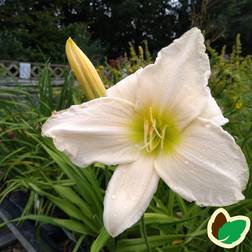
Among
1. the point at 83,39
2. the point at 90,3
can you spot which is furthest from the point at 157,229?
the point at 90,3

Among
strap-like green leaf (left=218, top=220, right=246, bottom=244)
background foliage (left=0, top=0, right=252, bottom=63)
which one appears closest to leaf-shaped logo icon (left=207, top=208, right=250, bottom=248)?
strap-like green leaf (left=218, top=220, right=246, bottom=244)

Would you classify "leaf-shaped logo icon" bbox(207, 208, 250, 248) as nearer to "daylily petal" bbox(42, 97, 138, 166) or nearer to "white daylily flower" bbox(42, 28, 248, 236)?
"white daylily flower" bbox(42, 28, 248, 236)

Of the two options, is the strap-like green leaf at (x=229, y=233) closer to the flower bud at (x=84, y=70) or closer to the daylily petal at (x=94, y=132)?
the daylily petal at (x=94, y=132)

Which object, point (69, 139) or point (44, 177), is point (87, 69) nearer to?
point (69, 139)

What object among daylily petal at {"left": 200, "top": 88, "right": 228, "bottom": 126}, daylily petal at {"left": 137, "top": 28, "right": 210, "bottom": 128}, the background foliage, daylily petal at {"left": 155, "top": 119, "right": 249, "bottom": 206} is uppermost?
daylily petal at {"left": 137, "top": 28, "right": 210, "bottom": 128}

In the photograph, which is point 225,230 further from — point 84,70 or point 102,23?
point 102,23

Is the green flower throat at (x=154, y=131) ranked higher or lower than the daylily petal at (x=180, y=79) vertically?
lower

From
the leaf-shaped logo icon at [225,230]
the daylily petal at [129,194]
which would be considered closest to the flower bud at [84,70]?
the daylily petal at [129,194]
